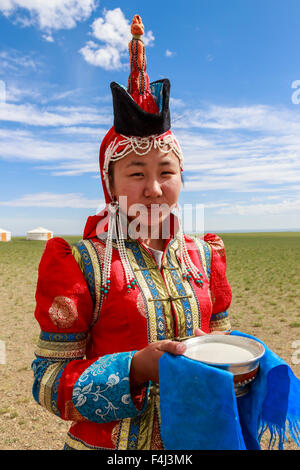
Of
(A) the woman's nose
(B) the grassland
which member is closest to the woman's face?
(A) the woman's nose

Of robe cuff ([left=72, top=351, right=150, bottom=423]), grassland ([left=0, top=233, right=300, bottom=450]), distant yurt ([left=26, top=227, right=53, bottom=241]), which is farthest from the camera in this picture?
distant yurt ([left=26, top=227, right=53, bottom=241])

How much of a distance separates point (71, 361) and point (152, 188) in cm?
91

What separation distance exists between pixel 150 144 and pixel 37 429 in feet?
15.9

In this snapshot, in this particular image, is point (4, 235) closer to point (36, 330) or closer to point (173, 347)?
point (36, 330)

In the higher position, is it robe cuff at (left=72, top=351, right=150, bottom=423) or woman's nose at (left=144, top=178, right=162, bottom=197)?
woman's nose at (left=144, top=178, right=162, bottom=197)

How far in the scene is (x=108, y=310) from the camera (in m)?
1.67

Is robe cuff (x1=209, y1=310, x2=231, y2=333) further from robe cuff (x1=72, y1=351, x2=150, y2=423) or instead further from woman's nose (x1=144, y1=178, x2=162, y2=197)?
woman's nose (x1=144, y1=178, x2=162, y2=197)

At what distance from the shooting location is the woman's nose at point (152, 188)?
171cm

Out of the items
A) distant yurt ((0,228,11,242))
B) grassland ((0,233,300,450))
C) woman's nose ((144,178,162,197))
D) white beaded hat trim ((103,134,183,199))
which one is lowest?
grassland ((0,233,300,450))

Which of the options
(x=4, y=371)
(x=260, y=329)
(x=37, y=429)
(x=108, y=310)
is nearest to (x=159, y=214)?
(x=108, y=310)

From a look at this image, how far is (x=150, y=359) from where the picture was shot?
4.53ft

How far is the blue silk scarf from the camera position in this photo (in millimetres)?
1221

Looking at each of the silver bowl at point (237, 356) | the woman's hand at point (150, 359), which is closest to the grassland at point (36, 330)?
the woman's hand at point (150, 359)

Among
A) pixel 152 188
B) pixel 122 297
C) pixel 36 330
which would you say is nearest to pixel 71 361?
pixel 122 297
